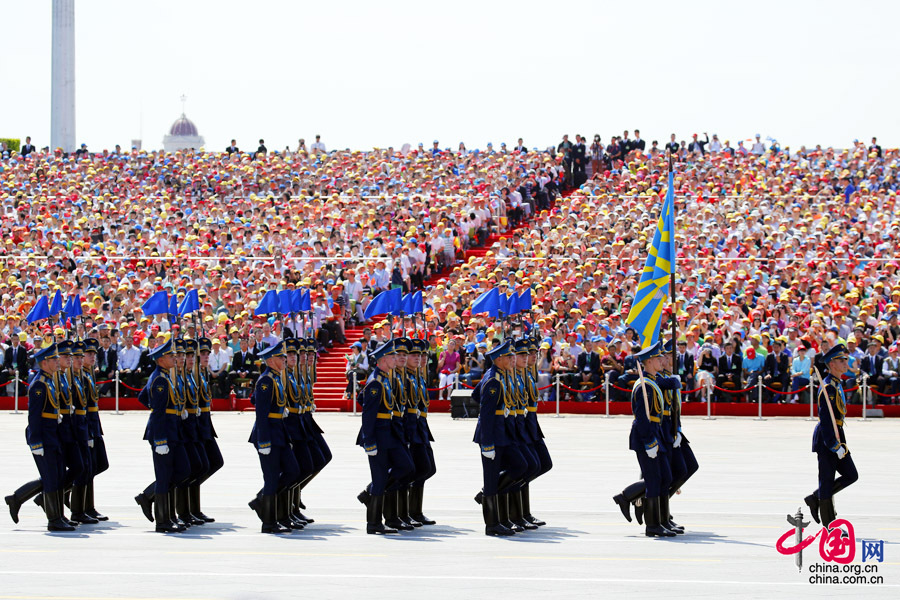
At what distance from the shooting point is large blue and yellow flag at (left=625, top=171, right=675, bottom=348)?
68.3 feet

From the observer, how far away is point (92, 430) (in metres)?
14.5

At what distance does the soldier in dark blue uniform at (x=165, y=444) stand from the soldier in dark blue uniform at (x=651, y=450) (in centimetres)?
416

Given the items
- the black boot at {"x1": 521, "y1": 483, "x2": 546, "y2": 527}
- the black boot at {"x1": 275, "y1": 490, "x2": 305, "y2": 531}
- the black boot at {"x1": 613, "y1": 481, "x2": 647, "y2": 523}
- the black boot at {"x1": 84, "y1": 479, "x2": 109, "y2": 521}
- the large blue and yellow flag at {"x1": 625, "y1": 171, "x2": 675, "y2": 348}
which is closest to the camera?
the black boot at {"x1": 613, "y1": 481, "x2": 647, "y2": 523}

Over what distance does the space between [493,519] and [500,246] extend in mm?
19958

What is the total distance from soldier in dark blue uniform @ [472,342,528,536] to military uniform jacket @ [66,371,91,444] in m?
3.79

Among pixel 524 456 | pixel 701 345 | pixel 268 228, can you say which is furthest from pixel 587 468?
pixel 268 228

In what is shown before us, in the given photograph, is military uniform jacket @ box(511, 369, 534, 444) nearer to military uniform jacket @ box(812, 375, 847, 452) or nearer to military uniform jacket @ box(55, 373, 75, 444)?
military uniform jacket @ box(812, 375, 847, 452)

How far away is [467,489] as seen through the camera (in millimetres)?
16875

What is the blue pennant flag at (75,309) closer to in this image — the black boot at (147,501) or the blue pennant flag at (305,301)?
the blue pennant flag at (305,301)

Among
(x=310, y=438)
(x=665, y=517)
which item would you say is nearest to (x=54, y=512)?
(x=310, y=438)

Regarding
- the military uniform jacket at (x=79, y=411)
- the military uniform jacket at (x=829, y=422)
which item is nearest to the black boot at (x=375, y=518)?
the military uniform jacket at (x=79, y=411)

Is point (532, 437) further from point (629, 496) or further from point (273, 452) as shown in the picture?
point (273, 452)

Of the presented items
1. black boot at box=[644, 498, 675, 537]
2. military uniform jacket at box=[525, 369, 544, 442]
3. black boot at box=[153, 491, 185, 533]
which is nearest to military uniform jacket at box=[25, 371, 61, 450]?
black boot at box=[153, 491, 185, 533]

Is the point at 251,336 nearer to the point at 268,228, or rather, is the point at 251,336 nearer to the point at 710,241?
the point at 268,228
